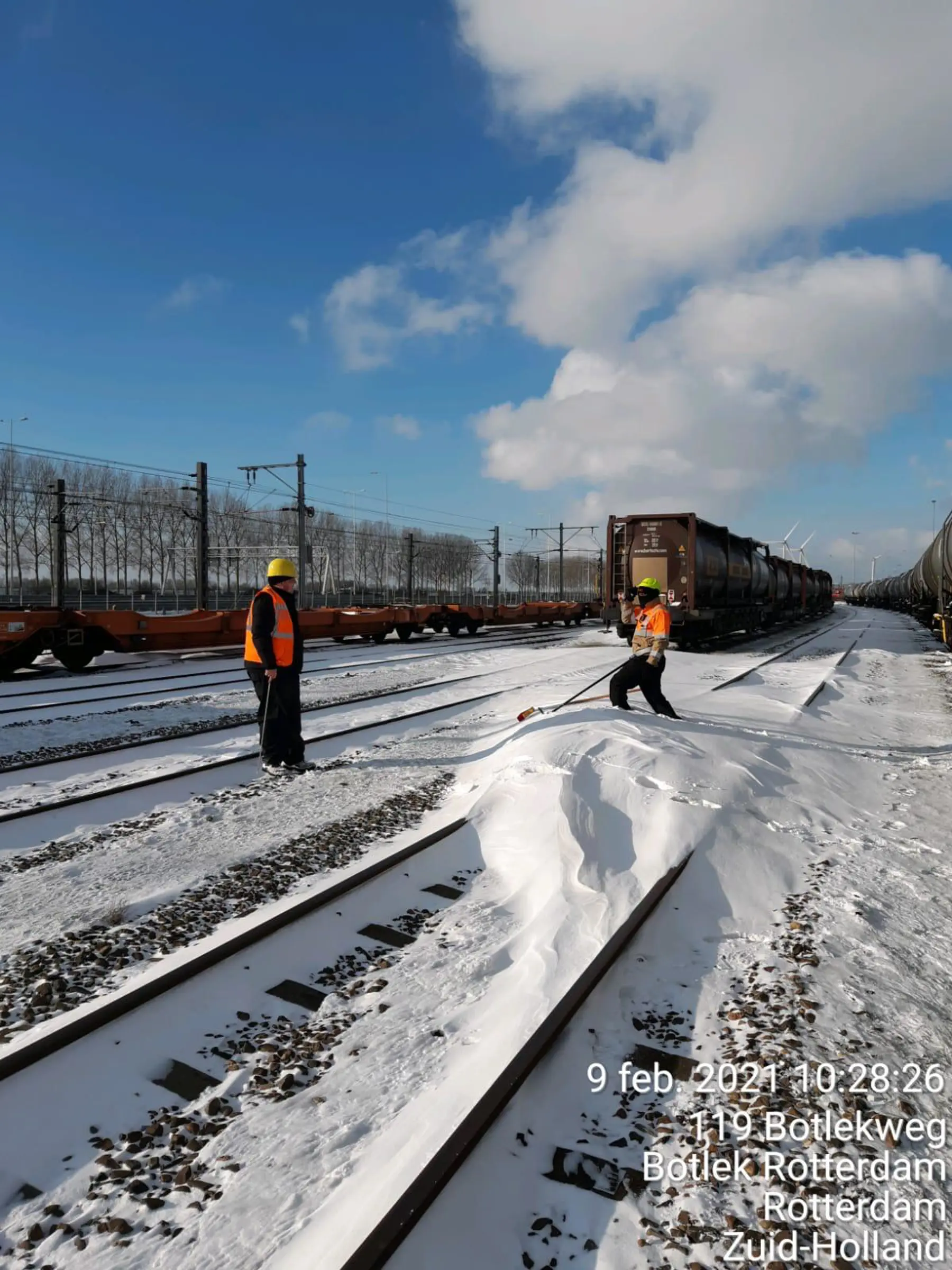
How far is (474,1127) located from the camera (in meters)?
2.29

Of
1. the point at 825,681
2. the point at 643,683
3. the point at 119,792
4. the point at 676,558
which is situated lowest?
the point at 119,792

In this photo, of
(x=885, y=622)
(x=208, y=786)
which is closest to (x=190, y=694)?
(x=208, y=786)

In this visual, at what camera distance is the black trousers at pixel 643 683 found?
8.24 metres

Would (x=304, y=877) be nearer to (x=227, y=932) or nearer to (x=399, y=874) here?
(x=399, y=874)

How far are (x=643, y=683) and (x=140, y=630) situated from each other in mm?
10791

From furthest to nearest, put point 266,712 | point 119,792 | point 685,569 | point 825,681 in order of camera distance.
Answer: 1. point 685,569
2. point 825,681
3. point 266,712
4. point 119,792

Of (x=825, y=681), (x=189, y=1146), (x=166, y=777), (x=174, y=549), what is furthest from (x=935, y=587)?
(x=174, y=549)

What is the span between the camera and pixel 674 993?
3.21m

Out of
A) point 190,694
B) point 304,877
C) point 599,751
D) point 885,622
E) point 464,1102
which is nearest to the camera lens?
point 464,1102

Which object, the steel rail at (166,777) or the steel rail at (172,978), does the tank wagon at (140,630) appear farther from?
the steel rail at (172,978)

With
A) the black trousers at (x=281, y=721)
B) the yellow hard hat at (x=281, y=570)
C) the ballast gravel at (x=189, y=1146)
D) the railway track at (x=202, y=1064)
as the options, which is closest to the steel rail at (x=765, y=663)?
the black trousers at (x=281, y=721)

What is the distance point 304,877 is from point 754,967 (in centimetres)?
241

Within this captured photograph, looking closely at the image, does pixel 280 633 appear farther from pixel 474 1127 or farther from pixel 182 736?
pixel 474 1127

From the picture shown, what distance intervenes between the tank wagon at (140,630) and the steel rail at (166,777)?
412 cm
